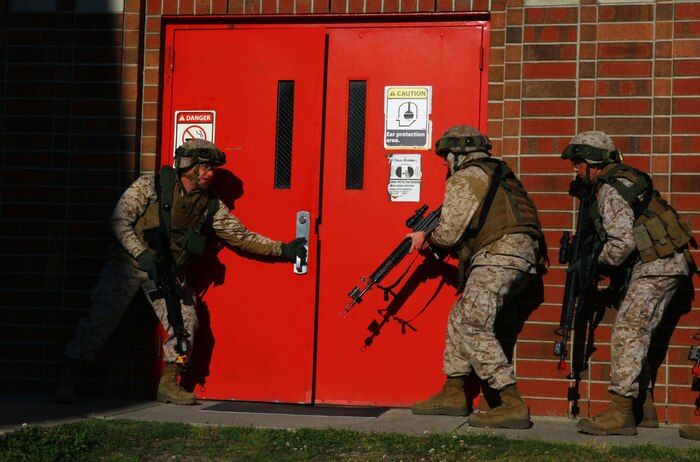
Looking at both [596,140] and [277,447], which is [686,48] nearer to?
[596,140]

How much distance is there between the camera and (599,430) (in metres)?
7.02

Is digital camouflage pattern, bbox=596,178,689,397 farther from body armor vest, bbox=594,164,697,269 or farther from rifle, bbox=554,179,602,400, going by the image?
rifle, bbox=554,179,602,400

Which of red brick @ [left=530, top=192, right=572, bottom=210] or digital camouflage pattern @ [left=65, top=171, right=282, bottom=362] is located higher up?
red brick @ [left=530, top=192, right=572, bottom=210]

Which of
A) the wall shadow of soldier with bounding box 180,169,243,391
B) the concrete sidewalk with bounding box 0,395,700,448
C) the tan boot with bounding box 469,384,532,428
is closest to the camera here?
the concrete sidewalk with bounding box 0,395,700,448

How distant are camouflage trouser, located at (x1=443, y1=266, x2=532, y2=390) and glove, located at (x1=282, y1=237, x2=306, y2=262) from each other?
49.5 inches

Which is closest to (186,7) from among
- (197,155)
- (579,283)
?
(197,155)

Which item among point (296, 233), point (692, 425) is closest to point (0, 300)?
point (296, 233)

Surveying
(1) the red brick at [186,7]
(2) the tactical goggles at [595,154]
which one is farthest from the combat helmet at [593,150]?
(1) the red brick at [186,7]

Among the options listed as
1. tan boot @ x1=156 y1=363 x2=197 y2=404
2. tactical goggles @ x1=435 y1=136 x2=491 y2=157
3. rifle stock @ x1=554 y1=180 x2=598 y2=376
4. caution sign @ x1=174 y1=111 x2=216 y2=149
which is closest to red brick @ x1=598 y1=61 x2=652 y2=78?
rifle stock @ x1=554 y1=180 x2=598 y2=376

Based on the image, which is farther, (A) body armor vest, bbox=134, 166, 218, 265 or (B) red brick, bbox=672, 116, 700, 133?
(A) body armor vest, bbox=134, 166, 218, 265

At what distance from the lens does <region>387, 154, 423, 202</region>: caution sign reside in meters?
8.30

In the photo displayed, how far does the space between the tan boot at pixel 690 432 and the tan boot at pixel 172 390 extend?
3.25m

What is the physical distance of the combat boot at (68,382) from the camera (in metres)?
8.15

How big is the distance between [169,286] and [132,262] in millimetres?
386
